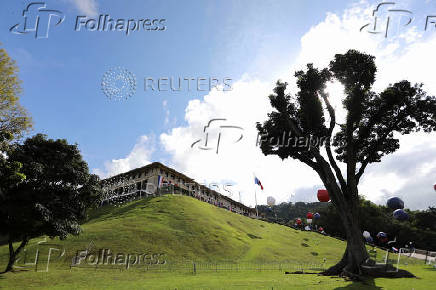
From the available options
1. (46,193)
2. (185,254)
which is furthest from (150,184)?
(46,193)

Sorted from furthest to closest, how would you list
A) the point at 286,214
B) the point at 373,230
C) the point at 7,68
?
1. the point at 286,214
2. the point at 373,230
3. the point at 7,68

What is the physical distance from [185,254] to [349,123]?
2590 cm

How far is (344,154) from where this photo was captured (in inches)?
1219

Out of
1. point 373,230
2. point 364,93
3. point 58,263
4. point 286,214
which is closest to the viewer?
point 364,93

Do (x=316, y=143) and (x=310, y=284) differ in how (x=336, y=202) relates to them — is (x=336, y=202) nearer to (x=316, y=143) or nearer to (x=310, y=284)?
(x=316, y=143)

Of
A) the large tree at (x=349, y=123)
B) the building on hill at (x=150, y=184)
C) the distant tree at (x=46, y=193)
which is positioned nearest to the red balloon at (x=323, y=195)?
the large tree at (x=349, y=123)

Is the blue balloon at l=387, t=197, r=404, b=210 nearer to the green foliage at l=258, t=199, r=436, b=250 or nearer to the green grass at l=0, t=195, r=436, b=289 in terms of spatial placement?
the green grass at l=0, t=195, r=436, b=289

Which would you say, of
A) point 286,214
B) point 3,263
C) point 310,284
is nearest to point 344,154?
point 310,284

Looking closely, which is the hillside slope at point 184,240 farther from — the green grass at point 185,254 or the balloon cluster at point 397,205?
the balloon cluster at point 397,205

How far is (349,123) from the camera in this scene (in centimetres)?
2520

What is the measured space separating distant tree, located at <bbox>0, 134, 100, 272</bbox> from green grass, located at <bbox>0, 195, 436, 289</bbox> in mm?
3834

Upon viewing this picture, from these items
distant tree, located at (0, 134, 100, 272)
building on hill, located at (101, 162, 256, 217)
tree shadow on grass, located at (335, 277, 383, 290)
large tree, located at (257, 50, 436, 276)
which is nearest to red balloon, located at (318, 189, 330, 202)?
large tree, located at (257, 50, 436, 276)

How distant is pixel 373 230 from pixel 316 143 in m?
69.2

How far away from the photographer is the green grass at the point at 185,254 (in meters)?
19.2
